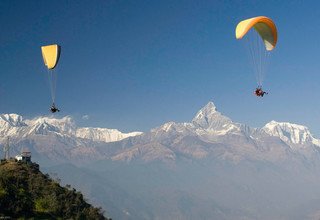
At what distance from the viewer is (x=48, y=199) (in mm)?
81688

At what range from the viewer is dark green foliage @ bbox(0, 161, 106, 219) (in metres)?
69.5

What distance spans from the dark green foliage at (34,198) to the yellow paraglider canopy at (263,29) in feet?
127

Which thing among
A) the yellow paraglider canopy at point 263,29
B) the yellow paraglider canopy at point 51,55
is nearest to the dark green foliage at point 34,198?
the yellow paraglider canopy at point 51,55

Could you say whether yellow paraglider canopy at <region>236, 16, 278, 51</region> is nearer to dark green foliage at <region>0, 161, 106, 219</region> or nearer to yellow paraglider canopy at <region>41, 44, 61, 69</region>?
yellow paraglider canopy at <region>41, 44, 61, 69</region>

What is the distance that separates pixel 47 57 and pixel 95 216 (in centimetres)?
3298

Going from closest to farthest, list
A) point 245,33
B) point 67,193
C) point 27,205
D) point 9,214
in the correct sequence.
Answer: point 245,33 < point 9,214 < point 27,205 < point 67,193

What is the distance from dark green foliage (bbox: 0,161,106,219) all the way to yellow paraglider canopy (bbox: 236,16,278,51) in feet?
127

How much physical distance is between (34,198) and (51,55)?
944 inches

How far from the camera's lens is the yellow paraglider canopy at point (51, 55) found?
73.9 meters

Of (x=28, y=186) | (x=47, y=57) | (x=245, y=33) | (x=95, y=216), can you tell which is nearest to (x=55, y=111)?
(x=47, y=57)

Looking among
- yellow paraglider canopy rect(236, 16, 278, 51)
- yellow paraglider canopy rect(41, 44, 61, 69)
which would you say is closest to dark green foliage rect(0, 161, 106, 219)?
yellow paraglider canopy rect(41, 44, 61, 69)

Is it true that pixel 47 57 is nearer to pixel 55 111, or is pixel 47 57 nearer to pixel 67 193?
pixel 55 111

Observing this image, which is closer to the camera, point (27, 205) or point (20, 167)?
point (27, 205)

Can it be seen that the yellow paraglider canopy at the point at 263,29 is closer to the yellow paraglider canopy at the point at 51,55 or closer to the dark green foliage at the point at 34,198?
the yellow paraglider canopy at the point at 51,55
